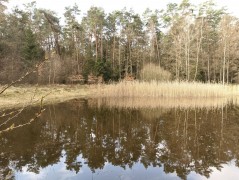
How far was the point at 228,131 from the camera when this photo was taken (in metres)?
7.42

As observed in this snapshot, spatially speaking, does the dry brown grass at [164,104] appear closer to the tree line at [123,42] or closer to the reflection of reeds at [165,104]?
the reflection of reeds at [165,104]

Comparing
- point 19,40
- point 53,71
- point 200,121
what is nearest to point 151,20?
point 53,71

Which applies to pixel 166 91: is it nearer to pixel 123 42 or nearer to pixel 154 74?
pixel 154 74

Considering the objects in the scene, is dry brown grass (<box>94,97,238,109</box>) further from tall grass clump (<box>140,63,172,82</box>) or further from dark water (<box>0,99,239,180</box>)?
tall grass clump (<box>140,63,172,82</box>)

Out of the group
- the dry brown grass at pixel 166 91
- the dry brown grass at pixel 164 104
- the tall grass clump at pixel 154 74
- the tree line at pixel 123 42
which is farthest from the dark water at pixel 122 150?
the tree line at pixel 123 42

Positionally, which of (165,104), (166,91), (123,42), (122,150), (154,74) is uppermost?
(123,42)

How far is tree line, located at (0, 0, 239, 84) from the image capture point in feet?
87.7

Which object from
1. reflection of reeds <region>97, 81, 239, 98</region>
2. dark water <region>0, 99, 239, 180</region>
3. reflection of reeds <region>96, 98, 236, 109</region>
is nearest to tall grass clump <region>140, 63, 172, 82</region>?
reflection of reeds <region>97, 81, 239, 98</region>

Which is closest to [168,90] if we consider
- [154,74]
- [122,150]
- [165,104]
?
[165,104]

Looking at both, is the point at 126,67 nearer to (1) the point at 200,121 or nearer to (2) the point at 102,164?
(1) the point at 200,121

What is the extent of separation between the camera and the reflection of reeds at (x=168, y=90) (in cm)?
1719

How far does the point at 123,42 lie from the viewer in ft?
113

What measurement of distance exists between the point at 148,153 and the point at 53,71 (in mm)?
22965

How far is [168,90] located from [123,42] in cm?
1865
